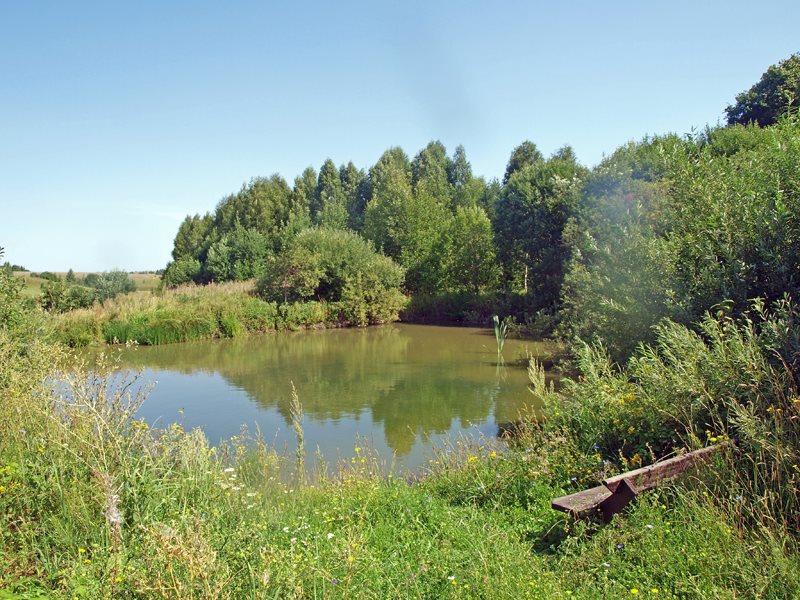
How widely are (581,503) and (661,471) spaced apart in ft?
2.28

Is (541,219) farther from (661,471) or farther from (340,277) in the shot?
(661,471)

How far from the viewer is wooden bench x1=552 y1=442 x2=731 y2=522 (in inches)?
160

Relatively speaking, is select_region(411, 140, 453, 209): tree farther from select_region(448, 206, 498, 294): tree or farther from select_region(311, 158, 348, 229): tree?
select_region(448, 206, 498, 294): tree

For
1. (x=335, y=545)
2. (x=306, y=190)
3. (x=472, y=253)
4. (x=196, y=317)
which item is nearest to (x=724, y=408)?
(x=335, y=545)

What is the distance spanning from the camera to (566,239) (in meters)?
22.6

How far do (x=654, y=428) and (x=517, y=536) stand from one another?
182 centimetres

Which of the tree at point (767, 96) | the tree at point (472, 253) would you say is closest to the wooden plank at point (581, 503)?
the tree at point (472, 253)

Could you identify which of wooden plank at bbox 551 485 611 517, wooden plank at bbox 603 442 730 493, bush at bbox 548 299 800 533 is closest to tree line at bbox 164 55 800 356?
bush at bbox 548 299 800 533

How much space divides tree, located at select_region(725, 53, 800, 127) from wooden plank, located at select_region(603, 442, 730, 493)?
28.9 meters

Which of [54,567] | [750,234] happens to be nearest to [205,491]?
[54,567]

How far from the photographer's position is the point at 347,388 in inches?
557

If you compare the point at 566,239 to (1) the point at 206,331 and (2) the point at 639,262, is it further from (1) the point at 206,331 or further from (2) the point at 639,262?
(1) the point at 206,331

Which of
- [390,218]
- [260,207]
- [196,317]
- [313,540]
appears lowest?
[313,540]

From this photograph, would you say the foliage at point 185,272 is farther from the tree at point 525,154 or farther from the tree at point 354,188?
the tree at point 525,154
